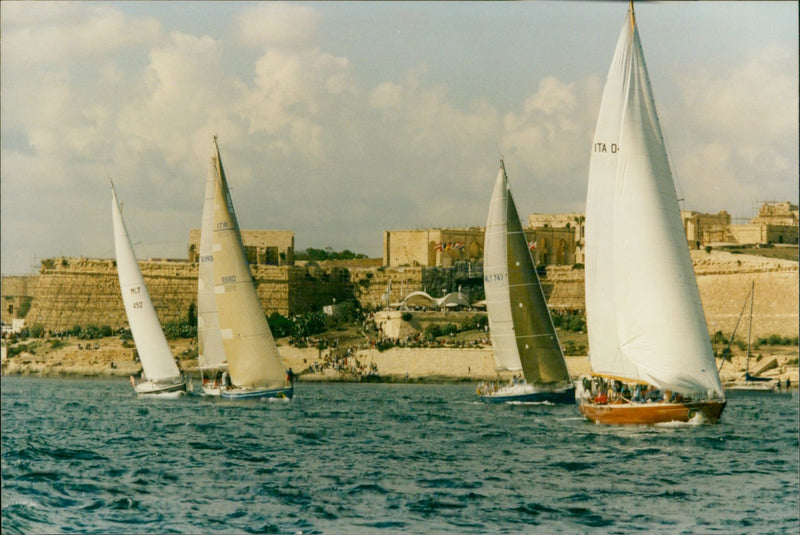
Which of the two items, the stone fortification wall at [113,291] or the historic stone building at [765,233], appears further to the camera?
the historic stone building at [765,233]

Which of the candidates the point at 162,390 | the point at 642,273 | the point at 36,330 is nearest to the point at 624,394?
the point at 642,273

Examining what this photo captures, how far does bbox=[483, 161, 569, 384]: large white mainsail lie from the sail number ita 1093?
32.7ft

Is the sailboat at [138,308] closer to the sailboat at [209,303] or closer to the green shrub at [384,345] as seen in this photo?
the sailboat at [209,303]

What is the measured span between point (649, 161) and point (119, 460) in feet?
38.9

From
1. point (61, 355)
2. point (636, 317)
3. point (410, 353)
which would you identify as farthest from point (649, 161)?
point (61, 355)

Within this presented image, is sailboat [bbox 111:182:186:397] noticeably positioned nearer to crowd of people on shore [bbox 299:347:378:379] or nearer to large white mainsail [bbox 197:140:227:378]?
large white mainsail [bbox 197:140:227:378]

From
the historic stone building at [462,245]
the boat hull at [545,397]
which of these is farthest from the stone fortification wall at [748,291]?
the boat hull at [545,397]

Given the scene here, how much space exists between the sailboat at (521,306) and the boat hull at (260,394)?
18.7 feet

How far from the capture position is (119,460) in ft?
72.8

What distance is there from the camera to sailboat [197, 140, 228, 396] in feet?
122

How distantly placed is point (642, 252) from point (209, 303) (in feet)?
50.9

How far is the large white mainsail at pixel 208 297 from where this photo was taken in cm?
3709

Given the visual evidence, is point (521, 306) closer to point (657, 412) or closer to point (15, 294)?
point (657, 412)

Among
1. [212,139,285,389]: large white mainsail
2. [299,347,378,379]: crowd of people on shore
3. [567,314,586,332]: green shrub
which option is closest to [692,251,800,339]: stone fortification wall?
[567,314,586,332]: green shrub
